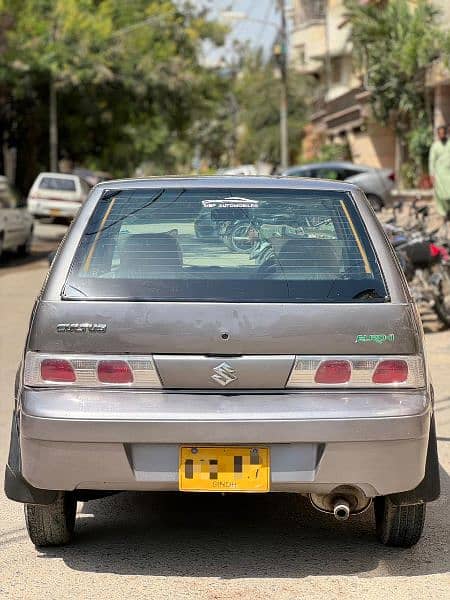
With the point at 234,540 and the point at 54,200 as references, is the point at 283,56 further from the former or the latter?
the point at 234,540

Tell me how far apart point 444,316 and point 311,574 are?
8.45 meters

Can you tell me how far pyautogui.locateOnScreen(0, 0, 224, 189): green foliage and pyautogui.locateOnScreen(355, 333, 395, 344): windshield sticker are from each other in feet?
113

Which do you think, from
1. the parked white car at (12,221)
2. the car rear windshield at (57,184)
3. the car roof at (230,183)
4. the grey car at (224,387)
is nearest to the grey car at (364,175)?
the car rear windshield at (57,184)

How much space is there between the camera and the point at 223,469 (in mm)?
4844

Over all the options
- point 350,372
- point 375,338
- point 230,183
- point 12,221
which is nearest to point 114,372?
point 350,372

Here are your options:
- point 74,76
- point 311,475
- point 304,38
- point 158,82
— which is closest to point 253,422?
point 311,475

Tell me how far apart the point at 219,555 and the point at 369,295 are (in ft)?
4.09

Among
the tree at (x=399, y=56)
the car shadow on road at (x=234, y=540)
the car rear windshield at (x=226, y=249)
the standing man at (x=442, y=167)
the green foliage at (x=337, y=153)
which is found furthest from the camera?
the green foliage at (x=337, y=153)

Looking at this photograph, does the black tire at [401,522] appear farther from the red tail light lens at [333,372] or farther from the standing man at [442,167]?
the standing man at [442,167]

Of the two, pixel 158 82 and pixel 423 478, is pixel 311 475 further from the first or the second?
pixel 158 82

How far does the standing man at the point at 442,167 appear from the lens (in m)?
16.8

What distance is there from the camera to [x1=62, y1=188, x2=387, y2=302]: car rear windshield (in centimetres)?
500

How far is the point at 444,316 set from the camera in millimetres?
13289

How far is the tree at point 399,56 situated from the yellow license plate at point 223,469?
26924mm
